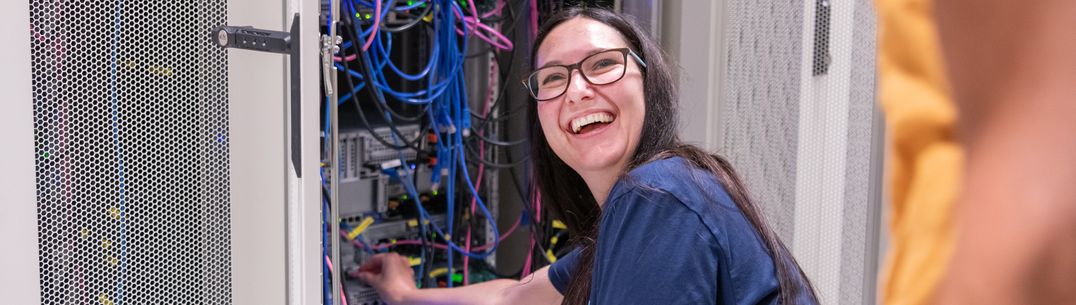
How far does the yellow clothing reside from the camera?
24 centimetres

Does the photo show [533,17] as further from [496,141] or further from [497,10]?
[496,141]

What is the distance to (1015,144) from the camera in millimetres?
238

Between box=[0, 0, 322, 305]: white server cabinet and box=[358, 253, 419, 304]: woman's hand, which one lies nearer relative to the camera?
box=[0, 0, 322, 305]: white server cabinet

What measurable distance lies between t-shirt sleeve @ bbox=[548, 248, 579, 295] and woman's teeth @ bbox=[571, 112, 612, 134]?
299 mm

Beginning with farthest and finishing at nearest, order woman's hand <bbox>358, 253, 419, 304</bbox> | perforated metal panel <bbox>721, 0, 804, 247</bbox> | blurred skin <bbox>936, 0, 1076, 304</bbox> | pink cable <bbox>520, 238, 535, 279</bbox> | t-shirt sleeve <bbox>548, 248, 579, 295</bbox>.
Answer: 1. pink cable <bbox>520, 238, 535, 279</bbox>
2. woman's hand <bbox>358, 253, 419, 304</bbox>
3. perforated metal panel <bbox>721, 0, 804, 247</bbox>
4. t-shirt sleeve <bbox>548, 248, 579, 295</bbox>
5. blurred skin <bbox>936, 0, 1076, 304</bbox>

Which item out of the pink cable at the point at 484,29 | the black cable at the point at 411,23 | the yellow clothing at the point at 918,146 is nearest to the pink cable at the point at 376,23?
the black cable at the point at 411,23

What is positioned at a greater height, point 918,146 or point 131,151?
point 918,146

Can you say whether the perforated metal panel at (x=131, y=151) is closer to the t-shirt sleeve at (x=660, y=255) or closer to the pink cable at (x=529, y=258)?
the t-shirt sleeve at (x=660, y=255)

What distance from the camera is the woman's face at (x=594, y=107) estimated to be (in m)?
1.62

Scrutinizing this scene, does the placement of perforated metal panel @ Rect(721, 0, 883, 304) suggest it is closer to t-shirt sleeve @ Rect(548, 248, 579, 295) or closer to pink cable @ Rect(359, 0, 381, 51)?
t-shirt sleeve @ Rect(548, 248, 579, 295)

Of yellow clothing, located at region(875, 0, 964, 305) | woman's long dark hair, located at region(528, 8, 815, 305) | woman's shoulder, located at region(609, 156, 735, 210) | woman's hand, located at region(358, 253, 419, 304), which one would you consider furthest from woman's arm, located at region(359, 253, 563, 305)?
yellow clothing, located at region(875, 0, 964, 305)

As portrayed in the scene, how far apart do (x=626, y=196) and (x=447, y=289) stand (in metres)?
0.73

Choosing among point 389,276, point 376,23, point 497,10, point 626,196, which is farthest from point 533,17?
point 626,196

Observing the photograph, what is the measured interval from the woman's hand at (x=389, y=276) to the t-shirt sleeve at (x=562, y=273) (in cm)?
37
